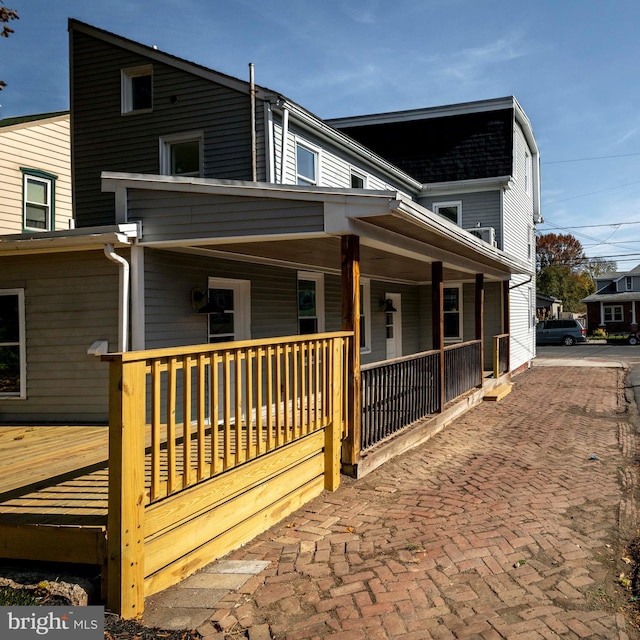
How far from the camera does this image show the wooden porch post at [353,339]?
561cm

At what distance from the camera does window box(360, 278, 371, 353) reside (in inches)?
493

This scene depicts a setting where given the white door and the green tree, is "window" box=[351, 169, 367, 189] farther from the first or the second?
the green tree

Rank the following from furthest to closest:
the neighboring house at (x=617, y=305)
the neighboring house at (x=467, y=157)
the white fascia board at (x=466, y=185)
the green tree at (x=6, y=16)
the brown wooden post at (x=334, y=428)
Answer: the neighboring house at (x=617, y=305)
the neighboring house at (x=467, y=157)
the white fascia board at (x=466, y=185)
the green tree at (x=6, y=16)
the brown wooden post at (x=334, y=428)

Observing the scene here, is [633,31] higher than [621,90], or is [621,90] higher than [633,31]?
[621,90]

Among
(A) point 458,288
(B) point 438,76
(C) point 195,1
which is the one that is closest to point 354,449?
(C) point 195,1

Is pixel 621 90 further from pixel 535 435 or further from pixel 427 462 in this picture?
pixel 427 462

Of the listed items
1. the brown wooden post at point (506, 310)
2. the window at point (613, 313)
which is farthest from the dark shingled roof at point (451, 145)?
the window at point (613, 313)

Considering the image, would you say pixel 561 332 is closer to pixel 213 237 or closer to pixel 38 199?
pixel 38 199

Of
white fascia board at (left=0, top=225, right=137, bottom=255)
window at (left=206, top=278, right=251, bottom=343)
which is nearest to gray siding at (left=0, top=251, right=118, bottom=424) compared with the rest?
white fascia board at (left=0, top=225, right=137, bottom=255)

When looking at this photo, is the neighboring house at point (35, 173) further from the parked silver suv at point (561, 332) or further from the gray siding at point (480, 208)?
the parked silver suv at point (561, 332)

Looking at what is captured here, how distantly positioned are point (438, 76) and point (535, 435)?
11783mm

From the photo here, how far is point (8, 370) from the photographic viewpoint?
773cm

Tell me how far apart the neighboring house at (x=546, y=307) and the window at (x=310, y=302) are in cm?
3666

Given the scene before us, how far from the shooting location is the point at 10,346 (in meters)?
7.69
